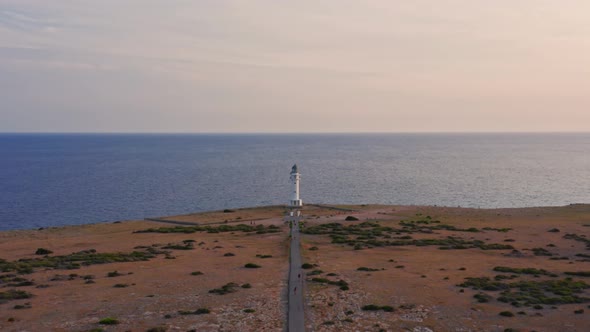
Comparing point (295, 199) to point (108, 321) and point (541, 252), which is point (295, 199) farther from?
point (108, 321)

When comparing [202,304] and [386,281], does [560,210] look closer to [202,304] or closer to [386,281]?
[386,281]

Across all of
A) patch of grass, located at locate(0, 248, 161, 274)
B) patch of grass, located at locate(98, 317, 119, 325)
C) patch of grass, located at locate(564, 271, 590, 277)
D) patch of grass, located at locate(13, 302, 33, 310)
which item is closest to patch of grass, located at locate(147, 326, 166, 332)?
patch of grass, located at locate(98, 317, 119, 325)

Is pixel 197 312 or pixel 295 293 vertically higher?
pixel 295 293

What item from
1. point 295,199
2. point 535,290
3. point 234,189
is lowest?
point 234,189

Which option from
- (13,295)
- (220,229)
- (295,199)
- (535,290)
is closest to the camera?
(13,295)

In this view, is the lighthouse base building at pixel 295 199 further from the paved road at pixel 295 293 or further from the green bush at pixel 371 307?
the green bush at pixel 371 307

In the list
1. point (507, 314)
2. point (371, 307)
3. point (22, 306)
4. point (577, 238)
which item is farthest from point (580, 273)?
point (22, 306)
